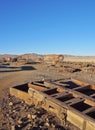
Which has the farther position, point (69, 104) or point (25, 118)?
point (25, 118)

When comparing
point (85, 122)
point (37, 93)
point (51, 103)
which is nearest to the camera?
point (85, 122)

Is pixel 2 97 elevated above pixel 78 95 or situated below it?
below

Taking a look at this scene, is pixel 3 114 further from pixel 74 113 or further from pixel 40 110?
pixel 74 113

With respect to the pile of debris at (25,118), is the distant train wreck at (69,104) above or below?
above

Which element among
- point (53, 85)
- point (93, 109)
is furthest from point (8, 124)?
point (53, 85)

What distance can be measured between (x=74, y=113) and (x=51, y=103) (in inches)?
34.9

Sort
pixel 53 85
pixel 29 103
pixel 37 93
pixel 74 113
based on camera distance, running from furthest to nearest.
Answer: pixel 53 85 < pixel 29 103 < pixel 37 93 < pixel 74 113

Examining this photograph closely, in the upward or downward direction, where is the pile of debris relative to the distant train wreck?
downward

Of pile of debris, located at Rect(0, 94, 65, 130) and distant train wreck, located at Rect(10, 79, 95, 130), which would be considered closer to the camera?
distant train wreck, located at Rect(10, 79, 95, 130)

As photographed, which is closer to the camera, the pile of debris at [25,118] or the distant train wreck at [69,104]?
the distant train wreck at [69,104]

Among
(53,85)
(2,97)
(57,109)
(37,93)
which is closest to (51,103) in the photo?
(57,109)

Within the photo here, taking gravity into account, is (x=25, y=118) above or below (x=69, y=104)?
below

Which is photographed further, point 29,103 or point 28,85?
point 28,85

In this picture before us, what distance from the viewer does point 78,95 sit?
5172 millimetres
